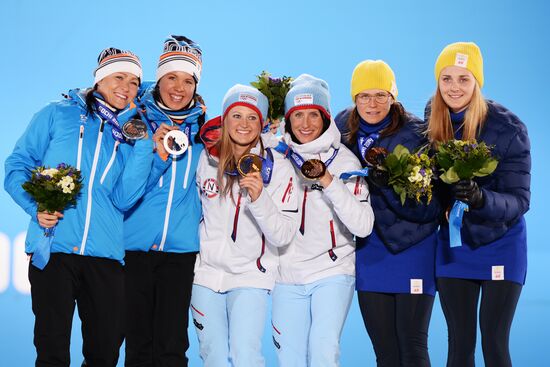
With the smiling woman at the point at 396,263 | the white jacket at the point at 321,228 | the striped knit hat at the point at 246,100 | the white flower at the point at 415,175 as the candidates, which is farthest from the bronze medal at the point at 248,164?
the white flower at the point at 415,175

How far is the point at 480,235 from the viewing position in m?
4.73

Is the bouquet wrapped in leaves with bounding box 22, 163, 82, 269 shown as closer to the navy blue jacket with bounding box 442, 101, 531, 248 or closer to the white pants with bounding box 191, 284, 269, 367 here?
the white pants with bounding box 191, 284, 269, 367

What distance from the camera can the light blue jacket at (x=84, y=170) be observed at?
4.65 metres

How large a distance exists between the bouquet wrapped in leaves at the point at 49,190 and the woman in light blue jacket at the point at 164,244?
0.59 meters

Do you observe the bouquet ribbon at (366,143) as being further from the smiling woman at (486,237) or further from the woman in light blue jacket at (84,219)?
the woman in light blue jacket at (84,219)

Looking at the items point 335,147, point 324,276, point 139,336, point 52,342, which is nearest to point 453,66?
point 335,147

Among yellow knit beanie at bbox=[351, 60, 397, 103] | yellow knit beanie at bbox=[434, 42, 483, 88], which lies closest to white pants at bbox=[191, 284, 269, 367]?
yellow knit beanie at bbox=[351, 60, 397, 103]

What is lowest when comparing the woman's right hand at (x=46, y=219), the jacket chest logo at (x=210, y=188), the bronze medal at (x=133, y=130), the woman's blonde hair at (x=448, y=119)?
the woman's right hand at (x=46, y=219)

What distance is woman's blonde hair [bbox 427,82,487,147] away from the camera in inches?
187

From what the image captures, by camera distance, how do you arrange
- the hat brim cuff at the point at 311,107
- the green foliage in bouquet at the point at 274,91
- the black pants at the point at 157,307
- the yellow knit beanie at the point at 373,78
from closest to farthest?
the black pants at the point at 157,307 → the hat brim cuff at the point at 311,107 → the yellow knit beanie at the point at 373,78 → the green foliage in bouquet at the point at 274,91

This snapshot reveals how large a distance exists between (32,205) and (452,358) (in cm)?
262

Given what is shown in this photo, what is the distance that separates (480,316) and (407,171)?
0.97 m

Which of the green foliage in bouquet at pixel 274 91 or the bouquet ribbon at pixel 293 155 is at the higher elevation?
the green foliage in bouquet at pixel 274 91

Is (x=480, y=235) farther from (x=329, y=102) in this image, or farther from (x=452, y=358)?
(x=329, y=102)
